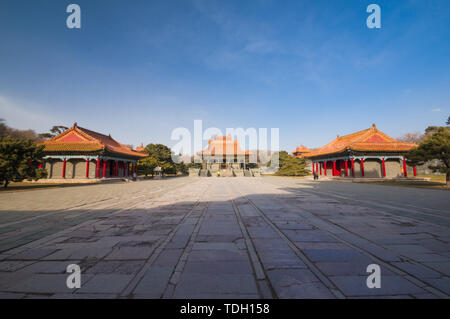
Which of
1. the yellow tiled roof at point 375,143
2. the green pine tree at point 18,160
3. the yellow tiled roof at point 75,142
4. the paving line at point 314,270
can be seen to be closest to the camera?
the paving line at point 314,270

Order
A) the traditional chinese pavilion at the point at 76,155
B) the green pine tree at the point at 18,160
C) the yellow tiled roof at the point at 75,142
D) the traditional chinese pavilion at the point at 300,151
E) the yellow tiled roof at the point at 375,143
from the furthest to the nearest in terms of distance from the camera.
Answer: the traditional chinese pavilion at the point at 300,151
the traditional chinese pavilion at the point at 76,155
the yellow tiled roof at the point at 75,142
the yellow tiled roof at the point at 375,143
the green pine tree at the point at 18,160

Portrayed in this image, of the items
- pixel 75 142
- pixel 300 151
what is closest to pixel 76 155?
pixel 75 142

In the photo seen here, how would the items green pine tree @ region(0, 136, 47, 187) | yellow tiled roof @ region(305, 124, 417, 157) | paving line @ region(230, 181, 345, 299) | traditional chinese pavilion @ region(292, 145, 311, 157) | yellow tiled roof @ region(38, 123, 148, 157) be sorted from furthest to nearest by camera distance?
traditional chinese pavilion @ region(292, 145, 311, 157) → yellow tiled roof @ region(38, 123, 148, 157) → yellow tiled roof @ region(305, 124, 417, 157) → green pine tree @ region(0, 136, 47, 187) → paving line @ region(230, 181, 345, 299)

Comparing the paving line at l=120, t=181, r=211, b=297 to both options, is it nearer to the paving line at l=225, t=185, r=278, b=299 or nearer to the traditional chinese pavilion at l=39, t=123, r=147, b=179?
the paving line at l=225, t=185, r=278, b=299

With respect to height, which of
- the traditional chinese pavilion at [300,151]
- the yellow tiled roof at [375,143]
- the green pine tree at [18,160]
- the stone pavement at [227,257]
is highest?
the traditional chinese pavilion at [300,151]

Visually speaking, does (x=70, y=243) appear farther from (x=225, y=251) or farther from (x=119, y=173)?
(x=119, y=173)

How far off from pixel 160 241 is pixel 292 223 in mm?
2935

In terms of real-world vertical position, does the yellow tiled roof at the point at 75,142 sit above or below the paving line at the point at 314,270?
above

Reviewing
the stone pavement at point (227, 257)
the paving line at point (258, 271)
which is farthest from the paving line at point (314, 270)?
the paving line at point (258, 271)

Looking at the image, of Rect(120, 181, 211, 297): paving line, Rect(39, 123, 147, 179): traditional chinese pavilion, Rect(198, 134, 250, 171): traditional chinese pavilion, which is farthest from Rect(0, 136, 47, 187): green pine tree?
Rect(198, 134, 250, 171): traditional chinese pavilion

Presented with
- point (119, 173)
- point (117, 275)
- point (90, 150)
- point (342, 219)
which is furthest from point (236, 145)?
point (117, 275)

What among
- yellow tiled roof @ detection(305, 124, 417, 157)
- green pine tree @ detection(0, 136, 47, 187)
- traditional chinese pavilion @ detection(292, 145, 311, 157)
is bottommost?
green pine tree @ detection(0, 136, 47, 187)

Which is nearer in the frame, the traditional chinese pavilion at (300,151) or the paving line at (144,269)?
the paving line at (144,269)

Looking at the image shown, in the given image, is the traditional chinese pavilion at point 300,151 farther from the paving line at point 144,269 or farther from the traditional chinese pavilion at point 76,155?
the paving line at point 144,269
